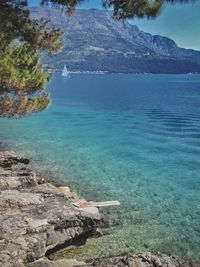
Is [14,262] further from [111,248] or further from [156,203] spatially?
[156,203]

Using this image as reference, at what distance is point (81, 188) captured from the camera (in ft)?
78.3

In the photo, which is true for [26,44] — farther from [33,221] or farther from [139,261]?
[139,261]

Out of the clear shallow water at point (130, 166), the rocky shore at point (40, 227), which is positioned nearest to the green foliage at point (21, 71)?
the rocky shore at point (40, 227)

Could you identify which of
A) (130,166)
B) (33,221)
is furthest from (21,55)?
(130,166)

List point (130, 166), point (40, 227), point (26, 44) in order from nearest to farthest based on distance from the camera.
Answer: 1. point (40, 227)
2. point (26, 44)
3. point (130, 166)

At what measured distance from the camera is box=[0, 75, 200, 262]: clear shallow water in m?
16.9

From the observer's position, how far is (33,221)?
14320mm

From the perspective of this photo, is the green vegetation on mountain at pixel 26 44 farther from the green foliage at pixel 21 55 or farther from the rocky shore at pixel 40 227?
the rocky shore at pixel 40 227

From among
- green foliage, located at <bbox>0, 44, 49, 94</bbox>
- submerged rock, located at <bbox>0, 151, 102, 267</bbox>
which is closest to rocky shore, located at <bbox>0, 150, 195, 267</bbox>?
submerged rock, located at <bbox>0, 151, 102, 267</bbox>

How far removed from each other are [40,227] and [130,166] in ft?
55.3

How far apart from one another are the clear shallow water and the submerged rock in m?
1.01

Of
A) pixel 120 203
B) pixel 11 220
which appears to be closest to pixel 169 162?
pixel 120 203

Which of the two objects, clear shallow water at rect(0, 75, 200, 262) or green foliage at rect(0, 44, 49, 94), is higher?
green foliage at rect(0, 44, 49, 94)

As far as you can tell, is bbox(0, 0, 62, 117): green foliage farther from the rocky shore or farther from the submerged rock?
the submerged rock
